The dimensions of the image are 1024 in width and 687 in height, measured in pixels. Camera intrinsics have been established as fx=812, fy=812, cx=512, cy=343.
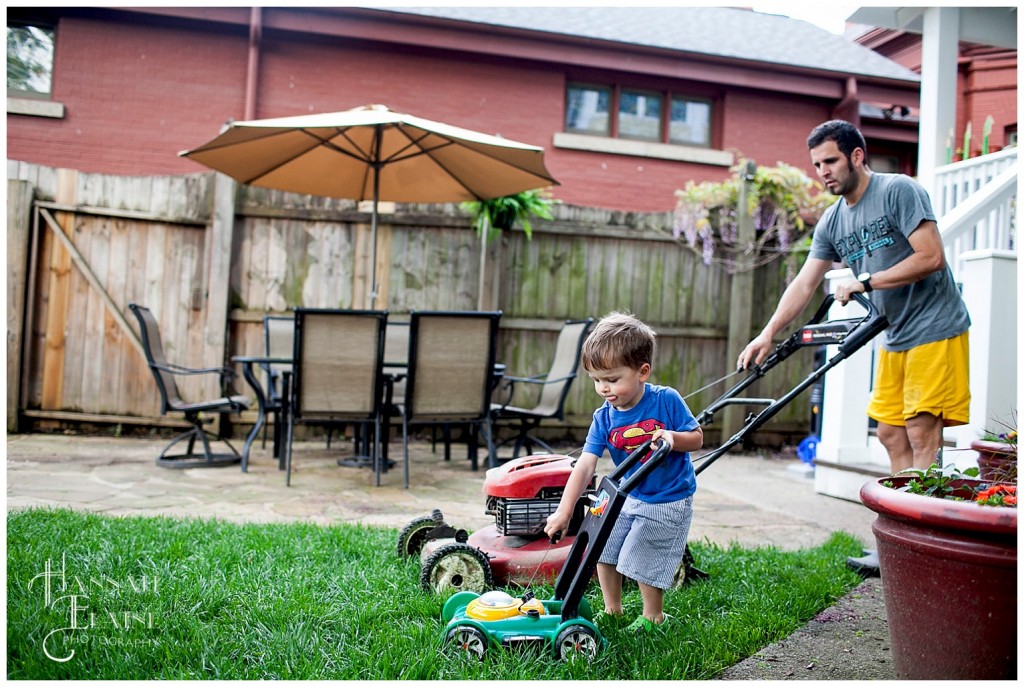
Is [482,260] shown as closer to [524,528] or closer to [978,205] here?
[978,205]

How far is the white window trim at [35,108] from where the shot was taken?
8773 millimetres

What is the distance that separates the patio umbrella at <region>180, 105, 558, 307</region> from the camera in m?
5.38

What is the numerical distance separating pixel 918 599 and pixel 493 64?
9098mm

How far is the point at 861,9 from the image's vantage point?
646 centimetres

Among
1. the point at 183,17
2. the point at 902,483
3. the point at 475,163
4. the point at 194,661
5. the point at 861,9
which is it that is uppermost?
the point at 183,17

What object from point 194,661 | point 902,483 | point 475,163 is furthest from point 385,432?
point 902,483

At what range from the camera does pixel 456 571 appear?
2803 mm

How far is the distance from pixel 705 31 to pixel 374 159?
6.91 m

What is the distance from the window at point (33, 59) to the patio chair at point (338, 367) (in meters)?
6.24

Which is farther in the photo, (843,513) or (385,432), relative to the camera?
(385,432)

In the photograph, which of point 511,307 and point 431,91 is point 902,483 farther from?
point 431,91

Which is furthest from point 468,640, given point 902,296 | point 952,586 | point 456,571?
point 902,296

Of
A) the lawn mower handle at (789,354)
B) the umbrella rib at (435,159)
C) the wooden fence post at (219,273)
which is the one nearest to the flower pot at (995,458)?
the lawn mower handle at (789,354)

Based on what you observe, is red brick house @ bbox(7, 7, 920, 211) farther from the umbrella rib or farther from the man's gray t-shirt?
the man's gray t-shirt
